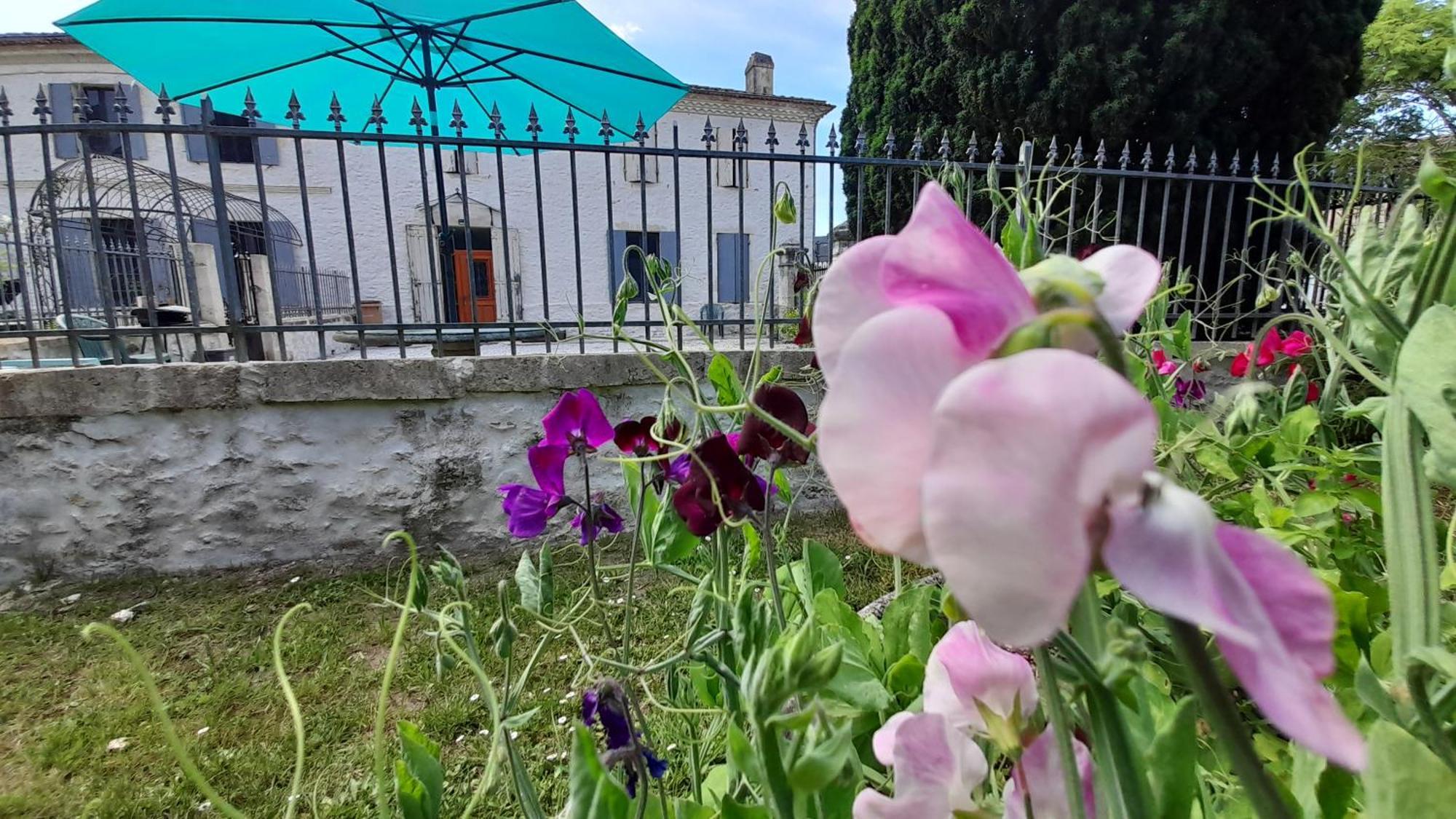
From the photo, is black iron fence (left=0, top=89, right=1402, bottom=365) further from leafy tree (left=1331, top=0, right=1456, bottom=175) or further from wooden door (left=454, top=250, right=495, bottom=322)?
leafy tree (left=1331, top=0, right=1456, bottom=175)

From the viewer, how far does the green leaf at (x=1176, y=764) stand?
287 mm

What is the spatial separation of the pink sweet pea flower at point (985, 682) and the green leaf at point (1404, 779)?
132 mm

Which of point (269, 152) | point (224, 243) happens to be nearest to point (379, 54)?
point (224, 243)

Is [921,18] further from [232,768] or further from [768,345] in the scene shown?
[232,768]

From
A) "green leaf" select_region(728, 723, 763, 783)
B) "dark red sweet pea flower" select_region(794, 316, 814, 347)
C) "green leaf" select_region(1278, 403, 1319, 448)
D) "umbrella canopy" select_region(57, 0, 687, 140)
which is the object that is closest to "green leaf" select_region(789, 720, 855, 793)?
"green leaf" select_region(728, 723, 763, 783)

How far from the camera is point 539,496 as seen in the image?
890 mm

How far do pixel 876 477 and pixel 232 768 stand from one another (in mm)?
1993

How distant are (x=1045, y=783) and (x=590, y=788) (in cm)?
23

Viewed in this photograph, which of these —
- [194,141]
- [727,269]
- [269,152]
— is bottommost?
[727,269]

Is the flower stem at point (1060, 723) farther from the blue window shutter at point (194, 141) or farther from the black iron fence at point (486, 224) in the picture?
the blue window shutter at point (194, 141)

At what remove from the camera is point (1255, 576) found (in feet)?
0.58

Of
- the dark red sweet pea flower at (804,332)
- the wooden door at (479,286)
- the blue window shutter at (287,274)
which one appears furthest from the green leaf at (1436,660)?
the blue window shutter at (287,274)

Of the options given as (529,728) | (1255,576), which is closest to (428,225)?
(529,728)

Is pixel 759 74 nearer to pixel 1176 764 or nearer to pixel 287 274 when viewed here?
pixel 287 274
